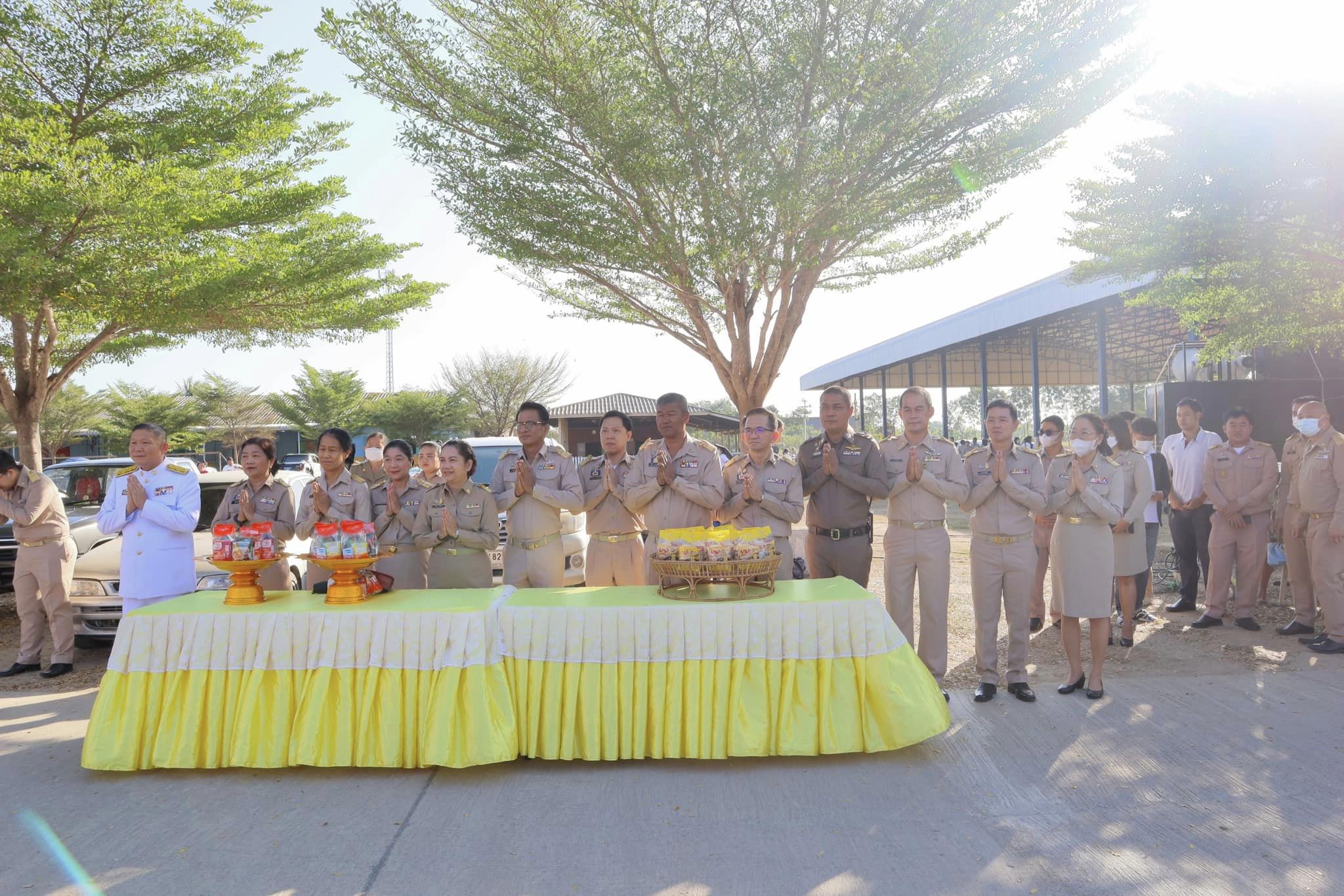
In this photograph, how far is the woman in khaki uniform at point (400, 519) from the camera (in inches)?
219

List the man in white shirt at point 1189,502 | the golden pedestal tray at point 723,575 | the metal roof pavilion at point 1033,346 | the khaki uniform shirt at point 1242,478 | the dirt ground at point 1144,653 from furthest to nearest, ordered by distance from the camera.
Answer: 1. the metal roof pavilion at point 1033,346
2. the man in white shirt at point 1189,502
3. the khaki uniform shirt at point 1242,478
4. the dirt ground at point 1144,653
5. the golden pedestal tray at point 723,575

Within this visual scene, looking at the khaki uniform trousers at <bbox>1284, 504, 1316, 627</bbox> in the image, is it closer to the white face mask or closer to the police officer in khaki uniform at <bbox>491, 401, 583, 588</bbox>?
the white face mask

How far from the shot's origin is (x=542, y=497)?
17.9ft

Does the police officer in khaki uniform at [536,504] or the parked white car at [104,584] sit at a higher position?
the police officer in khaki uniform at [536,504]

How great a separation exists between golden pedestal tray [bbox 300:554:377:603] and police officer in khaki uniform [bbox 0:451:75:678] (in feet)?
10.6

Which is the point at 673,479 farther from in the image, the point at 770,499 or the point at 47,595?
the point at 47,595

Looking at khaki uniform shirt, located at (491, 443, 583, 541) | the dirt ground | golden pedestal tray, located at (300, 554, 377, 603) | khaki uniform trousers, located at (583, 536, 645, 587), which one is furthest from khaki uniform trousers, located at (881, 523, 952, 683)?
golden pedestal tray, located at (300, 554, 377, 603)

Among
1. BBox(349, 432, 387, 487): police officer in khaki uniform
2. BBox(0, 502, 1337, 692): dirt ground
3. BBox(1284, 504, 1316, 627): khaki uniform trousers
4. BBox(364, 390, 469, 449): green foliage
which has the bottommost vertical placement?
BBox(0, 502, 1337, 692): dirt ground

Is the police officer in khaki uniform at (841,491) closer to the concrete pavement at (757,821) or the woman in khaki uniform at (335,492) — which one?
the concrete pavement at (757,821)

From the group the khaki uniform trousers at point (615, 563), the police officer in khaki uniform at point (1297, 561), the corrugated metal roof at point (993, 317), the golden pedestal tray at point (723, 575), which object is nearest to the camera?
the golden pedestal tray at point (723, 575)

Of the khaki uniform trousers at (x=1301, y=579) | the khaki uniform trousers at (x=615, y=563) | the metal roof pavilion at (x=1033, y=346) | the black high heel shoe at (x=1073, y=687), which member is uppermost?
the metal roof pavilion at (x=1033, y=346)

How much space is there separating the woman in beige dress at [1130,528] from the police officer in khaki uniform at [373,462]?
5.74 metres

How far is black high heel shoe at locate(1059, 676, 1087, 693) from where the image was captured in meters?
5.29

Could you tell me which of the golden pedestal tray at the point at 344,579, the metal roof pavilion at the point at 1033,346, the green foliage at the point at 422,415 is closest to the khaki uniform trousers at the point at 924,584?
the golden pedestal tray at the point at 344,579
